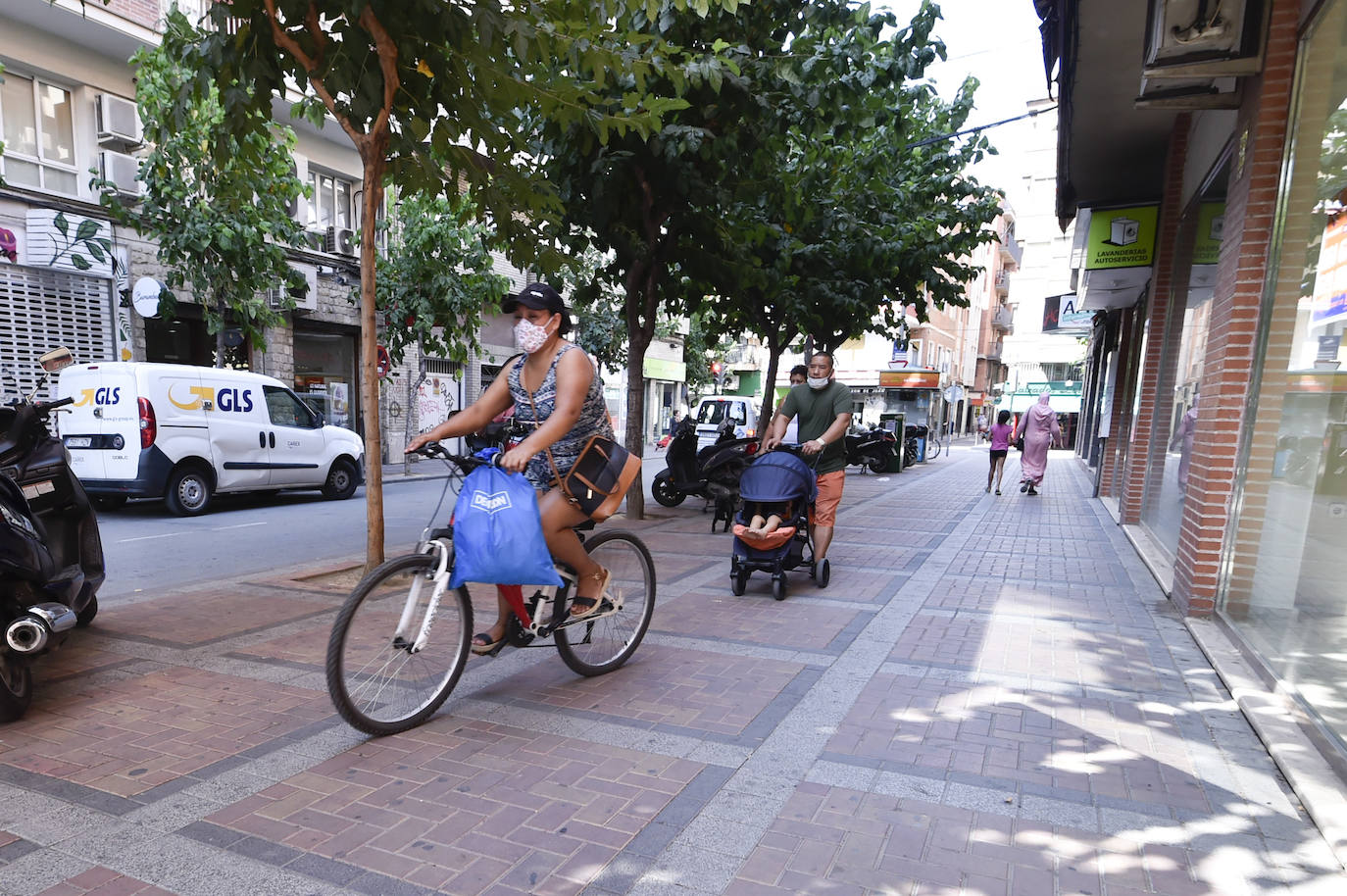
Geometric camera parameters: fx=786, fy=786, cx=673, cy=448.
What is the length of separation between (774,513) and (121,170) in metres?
14.1

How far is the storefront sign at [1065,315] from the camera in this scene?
1745cm

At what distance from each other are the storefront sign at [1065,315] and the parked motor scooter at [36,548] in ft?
50.5

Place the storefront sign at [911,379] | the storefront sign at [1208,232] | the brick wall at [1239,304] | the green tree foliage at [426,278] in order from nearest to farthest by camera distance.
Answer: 1. the brick wall at [1239,304]
2. the storefront sign at [1208,232]
3. the green tree foliage at [426,278]
4. the storefront sign at [911,379]

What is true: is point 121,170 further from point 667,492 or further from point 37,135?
point 667,492

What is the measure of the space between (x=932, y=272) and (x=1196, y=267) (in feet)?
22.6

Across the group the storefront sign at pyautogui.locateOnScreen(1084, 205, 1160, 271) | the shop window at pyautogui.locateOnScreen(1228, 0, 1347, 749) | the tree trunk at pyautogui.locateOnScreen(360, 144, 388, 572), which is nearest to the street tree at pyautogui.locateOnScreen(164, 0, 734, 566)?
the tree trunk at pyautogui.locateOnScreen(360, 144, 388, 572)

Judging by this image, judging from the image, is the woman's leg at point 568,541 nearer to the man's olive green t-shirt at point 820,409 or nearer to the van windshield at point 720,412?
the man's olive green t-shirt at point 820,409

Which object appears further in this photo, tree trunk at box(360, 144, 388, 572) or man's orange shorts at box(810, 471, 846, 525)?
man's orange shorts at box(810, 471, 846, 525)

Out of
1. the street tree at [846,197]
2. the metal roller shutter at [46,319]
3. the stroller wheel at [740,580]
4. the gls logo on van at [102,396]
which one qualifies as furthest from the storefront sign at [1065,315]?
the metal roller shutter at [46,319]

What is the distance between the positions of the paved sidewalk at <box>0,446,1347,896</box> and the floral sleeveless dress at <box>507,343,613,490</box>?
111 centimetres

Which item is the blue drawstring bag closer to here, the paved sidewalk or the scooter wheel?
the paved sidewalk

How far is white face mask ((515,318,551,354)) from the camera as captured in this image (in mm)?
3572

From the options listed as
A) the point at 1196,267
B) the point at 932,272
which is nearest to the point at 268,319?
the point at 932,272

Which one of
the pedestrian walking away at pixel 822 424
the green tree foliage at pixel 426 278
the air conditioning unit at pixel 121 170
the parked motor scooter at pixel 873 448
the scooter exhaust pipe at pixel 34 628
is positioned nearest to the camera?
the scooter exhaust pipe at pixel 34 628
